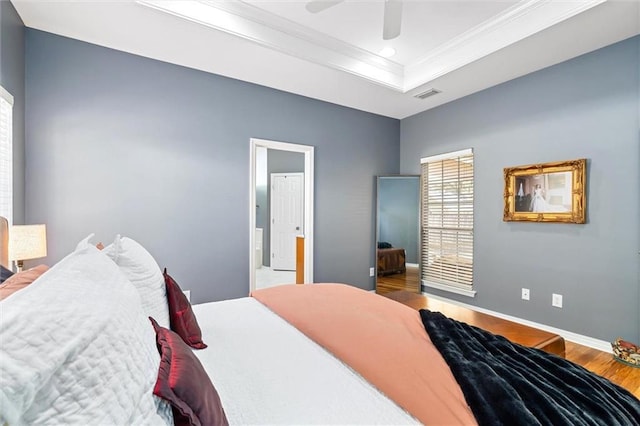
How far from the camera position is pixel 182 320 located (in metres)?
1.32

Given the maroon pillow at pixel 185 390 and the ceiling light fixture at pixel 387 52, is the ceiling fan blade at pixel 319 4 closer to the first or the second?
the ceiling light fixture at pixel 387 52

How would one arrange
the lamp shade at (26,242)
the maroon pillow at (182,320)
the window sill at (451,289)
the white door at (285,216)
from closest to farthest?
the maroon pillow at (182,320) < the lamp shade at (26,242) < the window sill at (451,289) < the white door at (285,216)

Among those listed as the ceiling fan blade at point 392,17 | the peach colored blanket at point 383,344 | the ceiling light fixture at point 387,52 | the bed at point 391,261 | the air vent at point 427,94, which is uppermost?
the ceiling light fixture at point 387,52

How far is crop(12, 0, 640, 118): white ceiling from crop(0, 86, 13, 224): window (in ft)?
2.60

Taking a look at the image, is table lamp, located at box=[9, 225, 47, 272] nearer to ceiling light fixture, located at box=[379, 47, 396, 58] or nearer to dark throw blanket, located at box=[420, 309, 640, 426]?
dark throw blanket, located at box=[420, 309, 640, 426]

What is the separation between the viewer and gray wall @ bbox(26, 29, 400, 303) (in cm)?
250

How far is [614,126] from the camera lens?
2.62 meters

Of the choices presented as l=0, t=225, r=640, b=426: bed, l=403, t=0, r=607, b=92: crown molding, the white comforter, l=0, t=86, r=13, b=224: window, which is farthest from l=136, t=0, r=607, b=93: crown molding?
the white comforter

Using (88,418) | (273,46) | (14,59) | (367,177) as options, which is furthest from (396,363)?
(367,177)

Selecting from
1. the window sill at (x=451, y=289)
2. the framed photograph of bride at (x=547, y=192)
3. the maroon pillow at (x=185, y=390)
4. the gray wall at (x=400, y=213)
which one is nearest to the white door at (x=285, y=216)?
the gray wall at (x=400, y=213)

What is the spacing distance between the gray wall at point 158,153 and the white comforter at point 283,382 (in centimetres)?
176

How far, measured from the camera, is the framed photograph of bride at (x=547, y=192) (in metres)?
2.79

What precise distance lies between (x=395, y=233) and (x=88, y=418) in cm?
431

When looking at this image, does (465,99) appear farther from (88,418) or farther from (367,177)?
(88,418)
